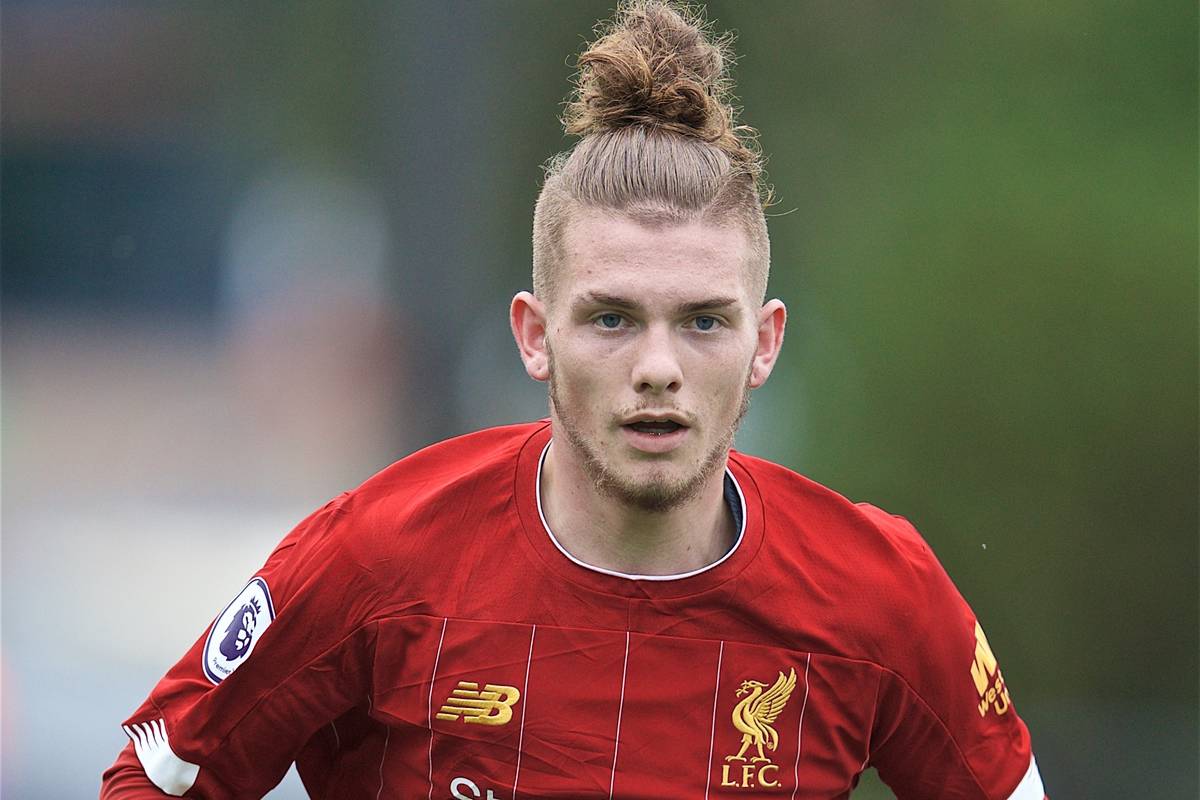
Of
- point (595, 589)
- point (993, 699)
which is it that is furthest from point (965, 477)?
point (595, 589)

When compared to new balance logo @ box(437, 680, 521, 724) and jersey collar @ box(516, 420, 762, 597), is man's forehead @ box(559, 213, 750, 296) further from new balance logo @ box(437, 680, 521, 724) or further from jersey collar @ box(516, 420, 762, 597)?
new balance logo @ box(437, 680, 521, 724)

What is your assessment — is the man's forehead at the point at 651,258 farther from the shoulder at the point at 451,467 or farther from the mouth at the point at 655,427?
the shoulder at the point at 451,467

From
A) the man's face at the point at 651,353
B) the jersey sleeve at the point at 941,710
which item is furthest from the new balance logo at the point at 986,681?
the man's face at the point at 651,353

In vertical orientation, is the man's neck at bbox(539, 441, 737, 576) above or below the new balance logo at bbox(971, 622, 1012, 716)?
above

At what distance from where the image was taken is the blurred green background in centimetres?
488

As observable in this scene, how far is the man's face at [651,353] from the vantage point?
2229 millimetres

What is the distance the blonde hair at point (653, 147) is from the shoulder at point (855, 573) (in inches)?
16.2

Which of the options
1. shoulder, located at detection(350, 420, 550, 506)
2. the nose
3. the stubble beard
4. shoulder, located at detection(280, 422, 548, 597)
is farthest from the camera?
shoulder, located at detection(350, 420, 550, 506)

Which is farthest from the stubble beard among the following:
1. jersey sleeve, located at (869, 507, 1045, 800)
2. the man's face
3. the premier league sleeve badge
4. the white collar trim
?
the premier league sleeve badge

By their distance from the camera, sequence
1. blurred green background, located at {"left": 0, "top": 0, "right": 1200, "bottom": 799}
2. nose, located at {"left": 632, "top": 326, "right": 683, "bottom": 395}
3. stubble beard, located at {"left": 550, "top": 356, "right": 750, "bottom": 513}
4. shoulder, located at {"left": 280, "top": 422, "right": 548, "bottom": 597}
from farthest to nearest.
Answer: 1. blurred green background, located at {"left": 0, "top": 0, "right": 1200, "bottom": 799}
2. shoulder, located at {"left": 280, "top": 422, "right": 548, "bottom": 597}
3. stubble beard, located at {"left": 550, "top": 356, "right": 750, "bottom": 513}
4. nose, located at {"left": 632, "top": 326, "right": 683, "bottom": 395}

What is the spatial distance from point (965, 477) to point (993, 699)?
246 cm

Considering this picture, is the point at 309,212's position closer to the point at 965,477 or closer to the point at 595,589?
the point at 965,477

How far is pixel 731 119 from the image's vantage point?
2.60 metres

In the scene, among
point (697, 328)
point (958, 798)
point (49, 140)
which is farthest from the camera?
point (49, 140)
